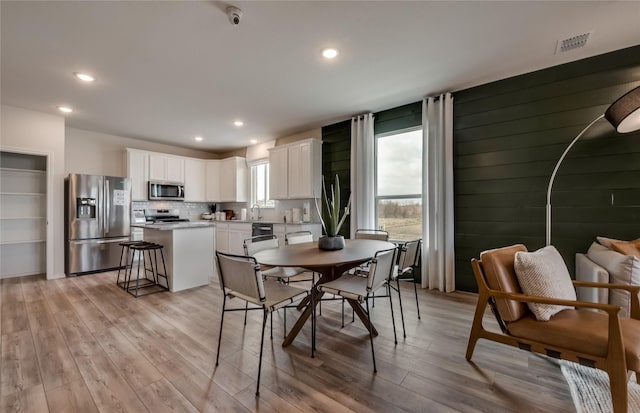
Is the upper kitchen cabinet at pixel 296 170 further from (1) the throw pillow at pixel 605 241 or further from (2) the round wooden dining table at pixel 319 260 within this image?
(1) the throw pillow at pixel 605 241

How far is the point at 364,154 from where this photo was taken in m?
4.41

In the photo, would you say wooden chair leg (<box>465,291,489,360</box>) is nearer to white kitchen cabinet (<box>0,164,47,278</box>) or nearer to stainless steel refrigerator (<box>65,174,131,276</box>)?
stainless steel refrigerator (<box>65,174,131,276</box>)

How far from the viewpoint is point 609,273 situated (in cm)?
208

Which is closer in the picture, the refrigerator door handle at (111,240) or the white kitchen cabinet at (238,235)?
the refrigerator door handle at (111,240)

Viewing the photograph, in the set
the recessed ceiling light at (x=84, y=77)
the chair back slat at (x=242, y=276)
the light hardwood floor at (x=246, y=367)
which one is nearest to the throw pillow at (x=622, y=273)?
the light hardwood floor at (x=246, y=367)

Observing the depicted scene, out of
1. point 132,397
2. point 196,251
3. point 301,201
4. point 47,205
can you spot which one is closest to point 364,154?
point 301,201

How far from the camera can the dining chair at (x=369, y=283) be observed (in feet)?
6.47

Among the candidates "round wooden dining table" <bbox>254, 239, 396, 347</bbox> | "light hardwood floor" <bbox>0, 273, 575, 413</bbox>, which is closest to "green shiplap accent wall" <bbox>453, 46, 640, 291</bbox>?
"light hardwood floor" <bbox>0, 273, 575, 413</bbox>

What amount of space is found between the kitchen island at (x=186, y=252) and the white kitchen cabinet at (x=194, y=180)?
2.34m

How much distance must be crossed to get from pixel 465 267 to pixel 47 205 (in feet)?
21.0

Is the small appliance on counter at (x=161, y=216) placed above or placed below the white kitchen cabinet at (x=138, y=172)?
below

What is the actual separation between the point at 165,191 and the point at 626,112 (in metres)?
6.89

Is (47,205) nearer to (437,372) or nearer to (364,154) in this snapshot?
(364,154)

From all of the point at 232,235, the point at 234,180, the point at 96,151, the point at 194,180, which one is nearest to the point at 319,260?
the point at 232,235
